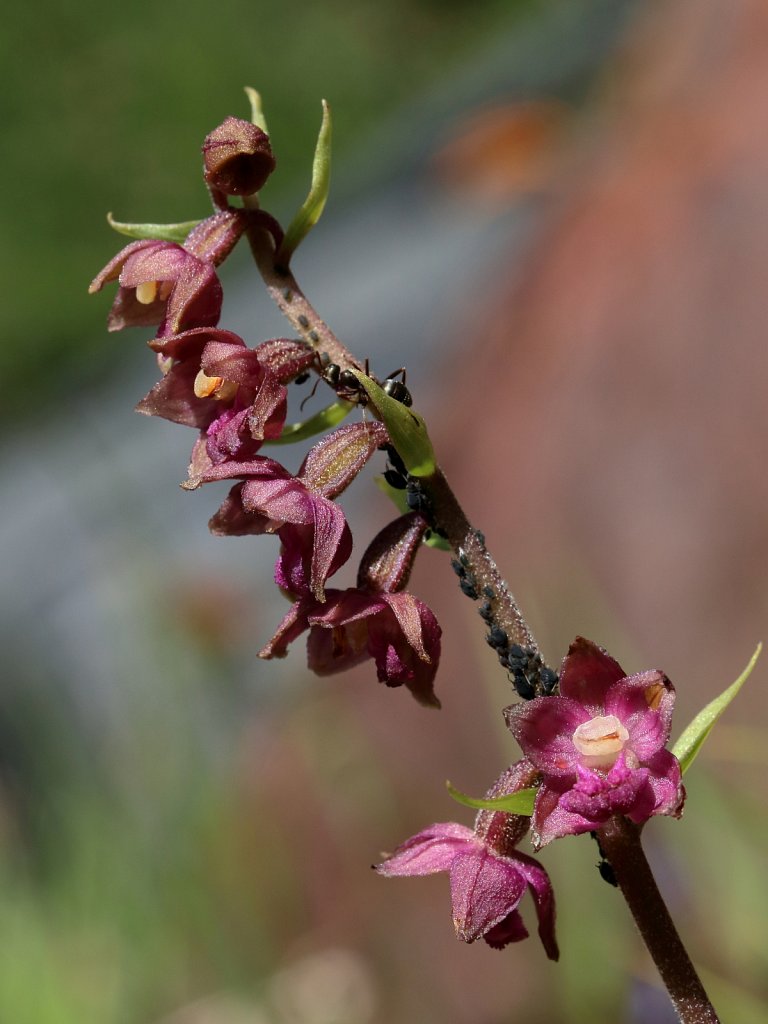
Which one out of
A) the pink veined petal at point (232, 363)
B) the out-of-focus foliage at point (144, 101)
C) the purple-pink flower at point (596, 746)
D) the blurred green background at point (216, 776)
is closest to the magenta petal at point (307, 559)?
the pink veined petal at point (232, 363)

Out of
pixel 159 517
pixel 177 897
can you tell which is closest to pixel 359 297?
pixel 159 517

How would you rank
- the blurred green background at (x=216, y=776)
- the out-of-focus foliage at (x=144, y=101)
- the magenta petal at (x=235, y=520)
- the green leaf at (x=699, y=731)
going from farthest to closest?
the out-of-focus foliage at (x=144, y=101)
the blurred green background at (x=216, y=776)
the magenta petal at (x=235, y=520)
the green leaf at (x=699, y=731)

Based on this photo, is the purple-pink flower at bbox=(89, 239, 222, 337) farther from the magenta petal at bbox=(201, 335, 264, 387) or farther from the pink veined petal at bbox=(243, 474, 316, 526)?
the pink veined petal at bbox=(243, 474, 316, 526)

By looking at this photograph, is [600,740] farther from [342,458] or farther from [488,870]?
[342,458]

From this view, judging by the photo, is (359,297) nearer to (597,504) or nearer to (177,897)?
(597,504)

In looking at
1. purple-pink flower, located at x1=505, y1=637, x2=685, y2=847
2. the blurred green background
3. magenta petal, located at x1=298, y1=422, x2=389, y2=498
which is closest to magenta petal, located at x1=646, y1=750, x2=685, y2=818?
purple-pink flower, located at x1=505, y1=637, x2=685, y2=847

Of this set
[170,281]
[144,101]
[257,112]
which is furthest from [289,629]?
[144,101]

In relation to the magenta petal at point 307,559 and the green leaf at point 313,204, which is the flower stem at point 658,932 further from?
the green leaf at point 313,204
